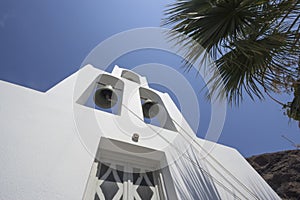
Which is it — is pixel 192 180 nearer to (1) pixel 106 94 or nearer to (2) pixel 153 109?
(2) pixel 153 109

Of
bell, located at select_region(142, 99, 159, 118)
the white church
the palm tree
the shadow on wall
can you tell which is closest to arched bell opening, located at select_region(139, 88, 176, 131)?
bell, located at select_region(142, 99, 159, 118)

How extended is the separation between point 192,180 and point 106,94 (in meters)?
1.94

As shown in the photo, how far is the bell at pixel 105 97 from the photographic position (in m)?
3.53

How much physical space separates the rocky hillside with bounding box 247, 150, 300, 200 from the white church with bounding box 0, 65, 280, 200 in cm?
498

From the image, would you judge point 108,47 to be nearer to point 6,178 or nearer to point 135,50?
point 135,50

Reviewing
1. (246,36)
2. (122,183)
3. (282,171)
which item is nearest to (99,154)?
(122,183)

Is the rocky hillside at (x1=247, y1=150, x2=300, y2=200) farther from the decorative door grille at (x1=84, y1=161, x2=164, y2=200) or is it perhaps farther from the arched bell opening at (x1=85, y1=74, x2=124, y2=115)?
the arched bell opening at (x1=85, y1=74, x2=124, y2=115)

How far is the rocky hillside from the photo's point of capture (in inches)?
277

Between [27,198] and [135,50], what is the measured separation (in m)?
2.53

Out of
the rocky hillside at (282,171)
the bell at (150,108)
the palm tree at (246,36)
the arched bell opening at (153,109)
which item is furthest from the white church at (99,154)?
the rocky hillside at (282,171)

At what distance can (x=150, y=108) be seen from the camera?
3.97 meters

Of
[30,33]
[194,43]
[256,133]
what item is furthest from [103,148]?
[256,133]

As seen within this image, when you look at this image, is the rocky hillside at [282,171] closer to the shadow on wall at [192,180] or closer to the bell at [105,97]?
the shadow on wall at [192,180]

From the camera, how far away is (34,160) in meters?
1.89
